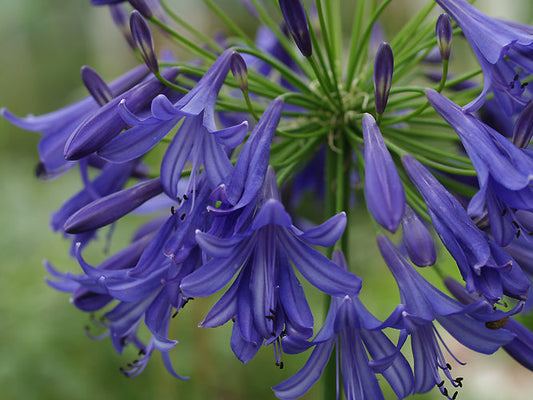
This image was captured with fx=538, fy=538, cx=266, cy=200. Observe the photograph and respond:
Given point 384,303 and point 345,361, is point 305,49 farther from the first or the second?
point 384,303

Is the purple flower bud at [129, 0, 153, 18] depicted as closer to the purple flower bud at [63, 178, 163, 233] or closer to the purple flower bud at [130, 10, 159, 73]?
the purple flower bud at [130, 10, 159, 73]

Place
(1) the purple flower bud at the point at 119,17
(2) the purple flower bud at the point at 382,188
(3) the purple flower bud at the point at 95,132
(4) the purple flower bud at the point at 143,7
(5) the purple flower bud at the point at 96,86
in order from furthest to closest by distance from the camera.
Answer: (1) the purple flower bud at the point at 119,17, (4) the purple flower bud at the point at 143,7, (5) the purple flower bud at the point at 96,86, (3) the purple flower bud at the point at 95,132, (2) the purple flower bud at the point at 382,188

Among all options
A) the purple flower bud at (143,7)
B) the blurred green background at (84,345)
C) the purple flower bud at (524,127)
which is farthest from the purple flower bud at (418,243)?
the blurred green background at (84,345)

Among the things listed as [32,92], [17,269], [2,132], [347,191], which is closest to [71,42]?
[32,92]

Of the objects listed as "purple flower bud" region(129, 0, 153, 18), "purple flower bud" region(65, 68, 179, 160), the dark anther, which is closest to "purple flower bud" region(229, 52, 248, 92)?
"purple flower bud" region(65, 68, 179, 160)

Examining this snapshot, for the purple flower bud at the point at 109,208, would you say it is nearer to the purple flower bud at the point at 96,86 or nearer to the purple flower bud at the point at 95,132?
the purple flower bud at the point at 95,132

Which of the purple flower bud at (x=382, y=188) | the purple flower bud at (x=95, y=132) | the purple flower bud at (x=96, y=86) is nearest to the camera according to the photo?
the purple flower bud at (x=382, y=188)
